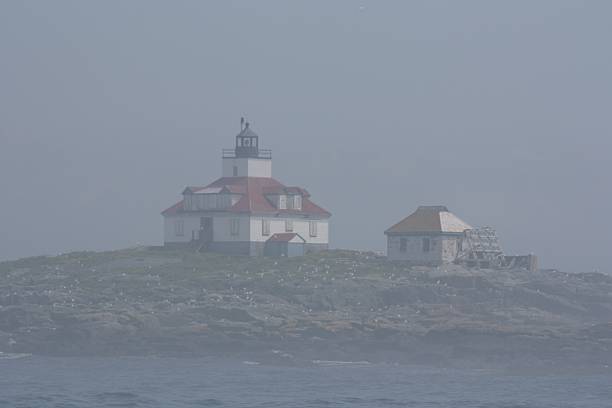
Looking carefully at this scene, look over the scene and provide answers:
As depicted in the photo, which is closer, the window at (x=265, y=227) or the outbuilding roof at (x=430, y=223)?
the outbuilding roof at (x=430, y=223)

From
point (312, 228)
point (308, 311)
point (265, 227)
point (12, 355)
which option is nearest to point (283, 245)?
point (265, 227)

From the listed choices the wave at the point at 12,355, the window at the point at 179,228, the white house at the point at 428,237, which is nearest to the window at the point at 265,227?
the window at the point at 179,228

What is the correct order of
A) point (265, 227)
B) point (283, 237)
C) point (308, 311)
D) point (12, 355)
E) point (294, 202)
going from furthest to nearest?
point (294, 202), point (283, 237), point (265, 227), point (308, 311), point (12, 355)

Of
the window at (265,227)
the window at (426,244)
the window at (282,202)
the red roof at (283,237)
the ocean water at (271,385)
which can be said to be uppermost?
the window at (282,202)

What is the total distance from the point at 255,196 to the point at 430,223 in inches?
467

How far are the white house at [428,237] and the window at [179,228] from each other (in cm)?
1385

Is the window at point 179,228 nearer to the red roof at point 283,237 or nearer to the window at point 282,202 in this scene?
the red roof at point 283,237

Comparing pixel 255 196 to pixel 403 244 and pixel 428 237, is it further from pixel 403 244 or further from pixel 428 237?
pixel 428 237

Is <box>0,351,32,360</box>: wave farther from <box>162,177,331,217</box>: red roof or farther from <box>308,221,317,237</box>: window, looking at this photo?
<box>308,221,317,237</box>: window

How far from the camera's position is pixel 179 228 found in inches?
3807

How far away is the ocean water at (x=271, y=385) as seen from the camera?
59.5 metres

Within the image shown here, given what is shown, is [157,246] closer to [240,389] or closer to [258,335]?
[258,335]

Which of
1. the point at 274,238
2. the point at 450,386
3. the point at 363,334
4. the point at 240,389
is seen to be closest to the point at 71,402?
the point at 240,389

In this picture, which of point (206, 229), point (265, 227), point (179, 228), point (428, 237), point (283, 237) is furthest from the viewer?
point (179, 228)
